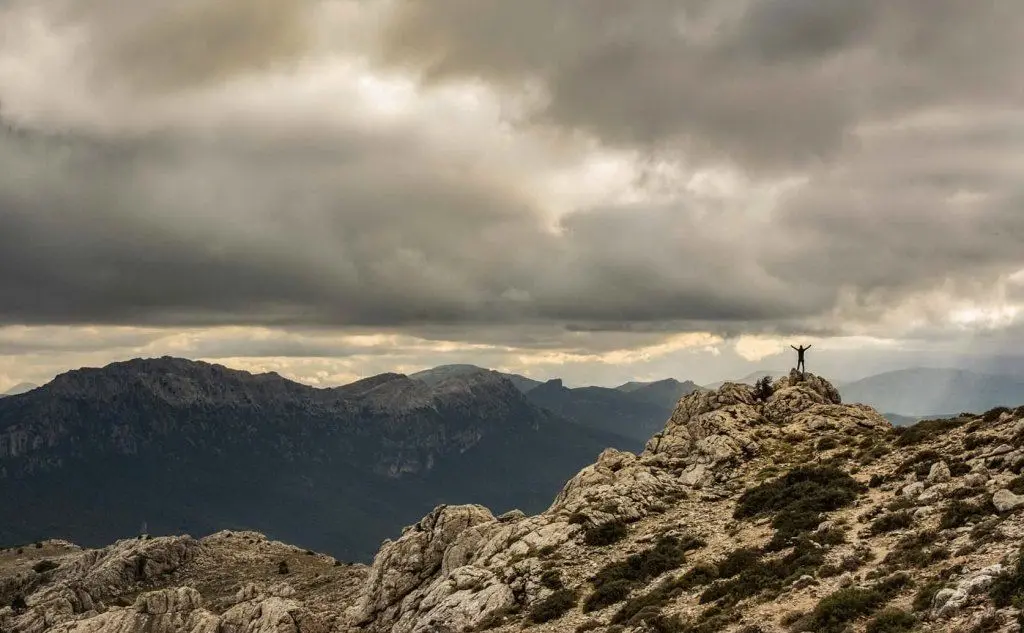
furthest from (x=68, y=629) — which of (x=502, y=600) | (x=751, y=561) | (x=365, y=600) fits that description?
(x=751, y=561)

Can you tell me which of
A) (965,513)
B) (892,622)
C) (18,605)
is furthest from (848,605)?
(18,605)

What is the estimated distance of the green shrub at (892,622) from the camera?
1159 inches

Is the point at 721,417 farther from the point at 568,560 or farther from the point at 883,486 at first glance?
the point at 568,560

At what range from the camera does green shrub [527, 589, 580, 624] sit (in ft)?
155

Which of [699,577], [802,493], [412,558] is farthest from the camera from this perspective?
[412,558]

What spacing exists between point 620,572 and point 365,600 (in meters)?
34.3

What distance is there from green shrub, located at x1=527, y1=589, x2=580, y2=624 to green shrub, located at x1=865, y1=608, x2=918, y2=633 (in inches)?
891

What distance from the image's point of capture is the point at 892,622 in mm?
30062

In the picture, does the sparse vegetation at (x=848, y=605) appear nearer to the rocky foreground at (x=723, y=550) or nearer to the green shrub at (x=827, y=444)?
the rocky foreground at (x=723, y=550)

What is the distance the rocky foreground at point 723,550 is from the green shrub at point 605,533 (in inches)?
5.3

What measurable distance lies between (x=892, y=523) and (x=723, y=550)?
38.9 feet

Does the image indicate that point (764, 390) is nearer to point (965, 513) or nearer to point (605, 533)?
point (605, 533)

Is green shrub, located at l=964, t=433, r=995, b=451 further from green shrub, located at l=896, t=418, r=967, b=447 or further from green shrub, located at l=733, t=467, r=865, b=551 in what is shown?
green shrub, located at l=733, t=467, r=865, b=551

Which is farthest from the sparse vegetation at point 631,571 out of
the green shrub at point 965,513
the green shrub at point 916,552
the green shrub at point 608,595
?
the green shrub at point 965,513
